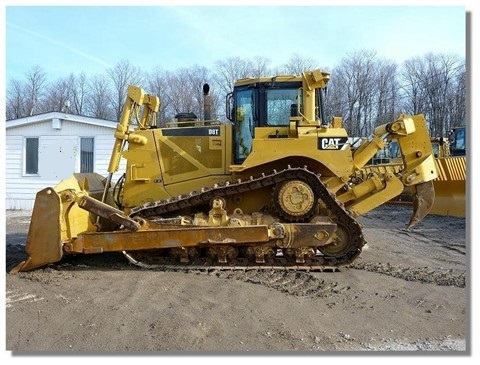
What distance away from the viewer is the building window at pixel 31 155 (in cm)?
1663

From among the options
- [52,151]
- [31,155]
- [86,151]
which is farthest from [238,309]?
[31,155]

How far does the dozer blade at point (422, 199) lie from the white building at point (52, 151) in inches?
454

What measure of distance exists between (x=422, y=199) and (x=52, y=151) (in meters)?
13.6

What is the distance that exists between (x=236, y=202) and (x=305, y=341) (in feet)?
11.1

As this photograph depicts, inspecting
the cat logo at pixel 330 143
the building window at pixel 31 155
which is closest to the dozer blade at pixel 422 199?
the cat logo at pixel 330 143

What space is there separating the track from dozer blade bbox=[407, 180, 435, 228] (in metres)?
1.08

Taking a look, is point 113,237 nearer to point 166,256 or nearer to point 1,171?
point 166,256

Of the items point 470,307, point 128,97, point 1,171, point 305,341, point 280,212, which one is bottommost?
point 305,341

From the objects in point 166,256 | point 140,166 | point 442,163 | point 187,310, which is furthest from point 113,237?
point 442,163

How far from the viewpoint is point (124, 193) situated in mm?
7965

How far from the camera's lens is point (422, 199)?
731 centimetres

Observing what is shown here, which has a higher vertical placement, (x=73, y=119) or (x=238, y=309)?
(x=73, y=119)

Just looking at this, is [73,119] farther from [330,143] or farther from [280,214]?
[330,143]

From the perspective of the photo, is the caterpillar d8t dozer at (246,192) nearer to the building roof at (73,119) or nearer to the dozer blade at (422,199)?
the dozer blade at (422,199)
